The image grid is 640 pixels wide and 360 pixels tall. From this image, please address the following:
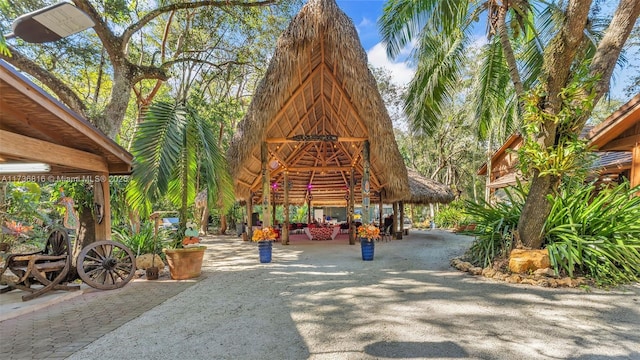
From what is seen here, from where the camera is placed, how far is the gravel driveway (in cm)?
241

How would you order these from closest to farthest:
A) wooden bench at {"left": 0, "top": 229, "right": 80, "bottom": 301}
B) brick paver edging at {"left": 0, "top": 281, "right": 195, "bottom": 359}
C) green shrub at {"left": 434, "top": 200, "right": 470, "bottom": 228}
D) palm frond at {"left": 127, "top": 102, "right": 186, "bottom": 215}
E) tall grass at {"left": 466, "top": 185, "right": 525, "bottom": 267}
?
1. brick paver edging at {"left": 0, "top": 281, "right": 195, "bottom": 359}
2. wooden bench at {"left": 0, "top": 229, "right": 80, "bottom": 301}
3. palm frond at {"left": 127, "top": 102, "right": 186, "bottom": 215}
4. tall grass at {"left": 466, "top": 185, "right": 525, "bottom": 267}
5. green shrub at {"left": 434, "top": 200, "right": 470, "bottom": 228}

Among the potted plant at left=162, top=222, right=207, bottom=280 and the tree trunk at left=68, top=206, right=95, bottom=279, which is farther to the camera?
the potted plant at left=162, top=222, right=207, bottom=280

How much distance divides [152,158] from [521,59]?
314 inches

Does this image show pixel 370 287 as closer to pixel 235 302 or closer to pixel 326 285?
pixel 326 285

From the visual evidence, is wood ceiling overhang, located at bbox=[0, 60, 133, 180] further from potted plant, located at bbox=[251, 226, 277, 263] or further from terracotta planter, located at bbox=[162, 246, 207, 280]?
potted plant, located at bbox=[251, 226, 277, 263]

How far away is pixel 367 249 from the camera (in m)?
6.35

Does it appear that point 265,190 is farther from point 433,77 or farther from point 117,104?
point 433,77

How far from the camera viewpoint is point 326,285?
4.45 meters

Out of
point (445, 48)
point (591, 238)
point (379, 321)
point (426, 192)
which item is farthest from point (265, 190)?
point (426, 192)

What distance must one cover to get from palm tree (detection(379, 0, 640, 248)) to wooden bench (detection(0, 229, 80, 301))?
22.0 ft

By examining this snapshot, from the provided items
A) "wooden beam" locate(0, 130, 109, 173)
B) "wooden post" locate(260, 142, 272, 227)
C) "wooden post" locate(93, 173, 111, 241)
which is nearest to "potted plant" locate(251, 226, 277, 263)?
"wooden post" locate(260, 142, 272, 227)

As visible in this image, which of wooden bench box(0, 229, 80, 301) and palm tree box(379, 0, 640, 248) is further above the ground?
palm tree box(379, 0, 640, 248)

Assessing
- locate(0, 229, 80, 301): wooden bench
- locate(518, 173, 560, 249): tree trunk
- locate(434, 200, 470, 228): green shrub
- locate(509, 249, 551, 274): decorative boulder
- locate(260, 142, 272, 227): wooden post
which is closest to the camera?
locate(0, 229, 80, 301): wooden bench

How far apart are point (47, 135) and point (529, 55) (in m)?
8.96
